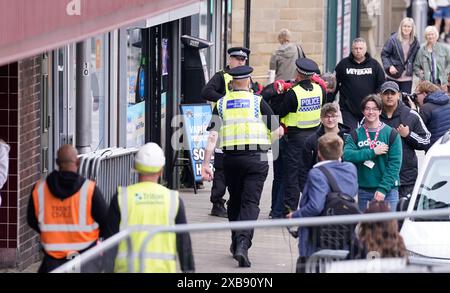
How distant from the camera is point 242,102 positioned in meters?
12.1

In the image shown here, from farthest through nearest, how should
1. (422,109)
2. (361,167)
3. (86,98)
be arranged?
(422,109), (361,167), (86,98)

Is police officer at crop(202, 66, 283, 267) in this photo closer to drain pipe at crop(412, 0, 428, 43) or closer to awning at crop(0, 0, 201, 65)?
awning at crop(0, 0, 201, 65)

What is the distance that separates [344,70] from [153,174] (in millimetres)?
7968

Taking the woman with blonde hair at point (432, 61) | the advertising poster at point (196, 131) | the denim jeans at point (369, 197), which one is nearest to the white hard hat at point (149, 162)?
the denim jeans at point (369, 197)

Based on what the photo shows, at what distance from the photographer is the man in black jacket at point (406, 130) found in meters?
12.7

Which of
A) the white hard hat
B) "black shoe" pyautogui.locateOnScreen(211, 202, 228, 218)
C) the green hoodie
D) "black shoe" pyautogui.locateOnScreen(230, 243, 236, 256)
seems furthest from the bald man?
"black shoe" pyautogui.locateOnScreen(211, 202, 228, 218)

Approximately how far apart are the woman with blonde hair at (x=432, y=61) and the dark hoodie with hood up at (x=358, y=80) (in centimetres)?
419

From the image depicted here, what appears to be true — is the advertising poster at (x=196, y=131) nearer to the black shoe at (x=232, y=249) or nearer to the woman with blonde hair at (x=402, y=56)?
the woman with blonde hair at (x=402, y=56)

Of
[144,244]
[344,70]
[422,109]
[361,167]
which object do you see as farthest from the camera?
[344,70]

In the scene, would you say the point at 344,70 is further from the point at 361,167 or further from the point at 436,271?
the point at 436,271

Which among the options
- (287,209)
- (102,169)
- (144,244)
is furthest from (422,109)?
(144,244)

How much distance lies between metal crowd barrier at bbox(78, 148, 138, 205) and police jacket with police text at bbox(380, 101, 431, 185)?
2.53 m

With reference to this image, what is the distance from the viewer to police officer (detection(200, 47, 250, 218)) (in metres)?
14.2

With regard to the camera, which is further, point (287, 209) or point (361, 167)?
point (287, 209)
